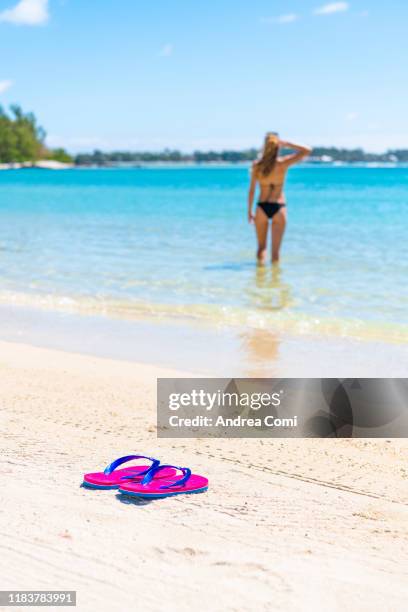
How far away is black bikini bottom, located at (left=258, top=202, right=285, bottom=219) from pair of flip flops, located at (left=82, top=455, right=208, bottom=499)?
26.4ft

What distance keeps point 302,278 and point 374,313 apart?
2680 mm

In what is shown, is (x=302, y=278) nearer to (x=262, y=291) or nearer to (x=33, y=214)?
(x=262, y=291)

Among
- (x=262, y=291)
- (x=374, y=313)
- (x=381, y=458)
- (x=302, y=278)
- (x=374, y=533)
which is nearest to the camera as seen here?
(x=374, y=533)

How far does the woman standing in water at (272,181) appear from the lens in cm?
1111

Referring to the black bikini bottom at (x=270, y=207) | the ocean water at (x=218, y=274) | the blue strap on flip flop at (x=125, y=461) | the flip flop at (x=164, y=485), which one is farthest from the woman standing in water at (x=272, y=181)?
the flip flop at (x=164, y=485)

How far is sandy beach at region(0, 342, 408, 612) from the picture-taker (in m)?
2.86

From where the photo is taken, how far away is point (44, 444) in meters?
4.34

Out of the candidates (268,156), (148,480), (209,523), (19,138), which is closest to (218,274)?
(268,156)

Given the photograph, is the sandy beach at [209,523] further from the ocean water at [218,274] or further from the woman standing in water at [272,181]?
the woman standing in water at [272,181]

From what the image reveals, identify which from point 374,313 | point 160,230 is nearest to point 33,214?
point 160,230

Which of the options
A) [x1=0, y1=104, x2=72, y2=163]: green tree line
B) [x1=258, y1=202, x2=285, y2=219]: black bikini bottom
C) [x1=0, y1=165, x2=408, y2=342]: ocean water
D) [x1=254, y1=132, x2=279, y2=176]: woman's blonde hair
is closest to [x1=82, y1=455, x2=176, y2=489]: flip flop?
[x1=0, y1=165, x2=408, y2=342]: ocean water

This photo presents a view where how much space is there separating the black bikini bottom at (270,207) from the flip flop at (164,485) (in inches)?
Answer: 321

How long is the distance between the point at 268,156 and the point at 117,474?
8055 mm

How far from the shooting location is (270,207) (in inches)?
461
